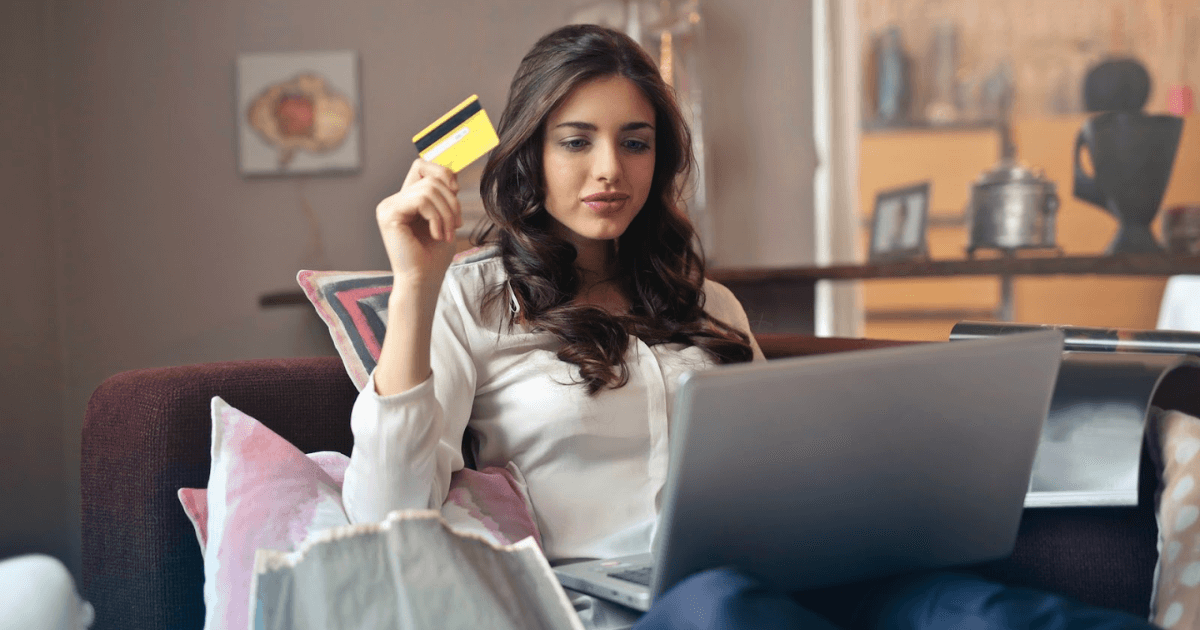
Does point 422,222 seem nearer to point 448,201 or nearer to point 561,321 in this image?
point 448,201

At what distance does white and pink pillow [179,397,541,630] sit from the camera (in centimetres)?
107

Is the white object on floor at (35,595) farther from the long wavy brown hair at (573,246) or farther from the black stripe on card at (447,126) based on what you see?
the long wavy brown hair at (573,246)

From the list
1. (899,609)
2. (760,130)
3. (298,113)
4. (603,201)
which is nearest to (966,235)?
(760,130)

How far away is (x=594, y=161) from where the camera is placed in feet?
4.67

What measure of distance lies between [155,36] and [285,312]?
0.96 m

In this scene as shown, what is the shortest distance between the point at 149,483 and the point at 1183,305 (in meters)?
2.83

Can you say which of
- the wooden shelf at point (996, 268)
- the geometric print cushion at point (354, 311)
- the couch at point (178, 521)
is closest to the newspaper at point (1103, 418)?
the couch at point (178, 521)

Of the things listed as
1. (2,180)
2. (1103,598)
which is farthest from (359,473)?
(2,180)

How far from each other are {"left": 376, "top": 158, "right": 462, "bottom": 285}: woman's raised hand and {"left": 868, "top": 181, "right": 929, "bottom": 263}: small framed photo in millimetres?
2682

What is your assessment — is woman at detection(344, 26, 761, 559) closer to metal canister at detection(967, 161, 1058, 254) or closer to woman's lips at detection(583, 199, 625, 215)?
woman's lips at detection(583, 199, 625, 215)

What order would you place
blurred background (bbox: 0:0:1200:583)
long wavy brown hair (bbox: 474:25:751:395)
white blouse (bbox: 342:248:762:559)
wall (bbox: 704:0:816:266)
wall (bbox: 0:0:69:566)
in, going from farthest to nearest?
wall (bbox: 704:0:816:266)
blurred background (bbox: 0:0:1200:583)
wall (bbox: 0:0:69:566)
long wavy brown hair (bbox: 474:25:751:395)
white blouse (bbox: 342:248:762:559)

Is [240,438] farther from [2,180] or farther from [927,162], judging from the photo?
[927,162]

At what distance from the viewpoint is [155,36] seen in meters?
3.34

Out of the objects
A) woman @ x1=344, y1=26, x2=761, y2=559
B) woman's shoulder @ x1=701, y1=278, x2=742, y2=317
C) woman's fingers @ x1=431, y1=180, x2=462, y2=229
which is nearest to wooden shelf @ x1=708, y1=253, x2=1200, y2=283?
woman's shoulder @ x1=701, y1=278, x2=742, y2=317
